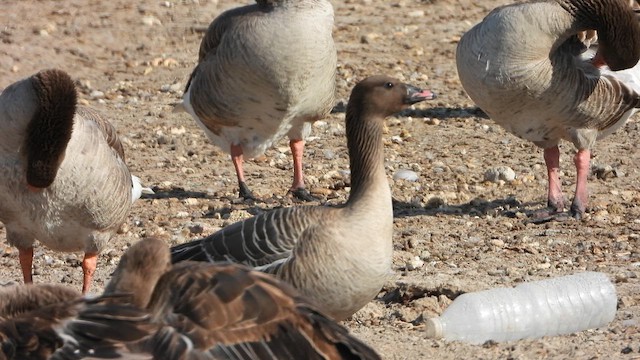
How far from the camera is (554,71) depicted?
10172 mm

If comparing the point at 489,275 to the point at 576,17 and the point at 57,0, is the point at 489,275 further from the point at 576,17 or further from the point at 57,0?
the point at 57,0

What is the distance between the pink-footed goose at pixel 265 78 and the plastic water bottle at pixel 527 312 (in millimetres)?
3273

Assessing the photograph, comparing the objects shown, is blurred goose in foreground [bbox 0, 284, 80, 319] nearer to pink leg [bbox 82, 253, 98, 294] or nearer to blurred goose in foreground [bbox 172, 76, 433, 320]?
blurred goose in foreground [bbox 172, 76, 433, 320]

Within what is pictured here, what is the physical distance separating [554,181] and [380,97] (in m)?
3.55

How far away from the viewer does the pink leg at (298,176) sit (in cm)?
1086

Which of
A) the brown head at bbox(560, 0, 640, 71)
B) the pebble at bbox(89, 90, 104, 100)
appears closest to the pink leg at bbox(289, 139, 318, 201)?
the brown head at bbox(560, 0, 640, 71)

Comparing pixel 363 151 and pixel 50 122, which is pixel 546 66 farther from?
pixel 50 122

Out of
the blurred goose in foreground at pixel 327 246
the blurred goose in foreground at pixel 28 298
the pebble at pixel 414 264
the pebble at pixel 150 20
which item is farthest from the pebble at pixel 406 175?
the pebble at pixel 150 20

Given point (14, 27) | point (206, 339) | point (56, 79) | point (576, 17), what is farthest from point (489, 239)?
point (14, 27)

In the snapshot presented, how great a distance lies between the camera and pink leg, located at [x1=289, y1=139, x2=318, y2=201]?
35.6 feet

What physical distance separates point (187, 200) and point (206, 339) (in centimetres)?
581

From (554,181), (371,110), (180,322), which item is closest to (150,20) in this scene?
(554,181)

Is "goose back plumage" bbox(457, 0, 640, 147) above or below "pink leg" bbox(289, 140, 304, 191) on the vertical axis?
above

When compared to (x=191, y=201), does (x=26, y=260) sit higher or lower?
higher
